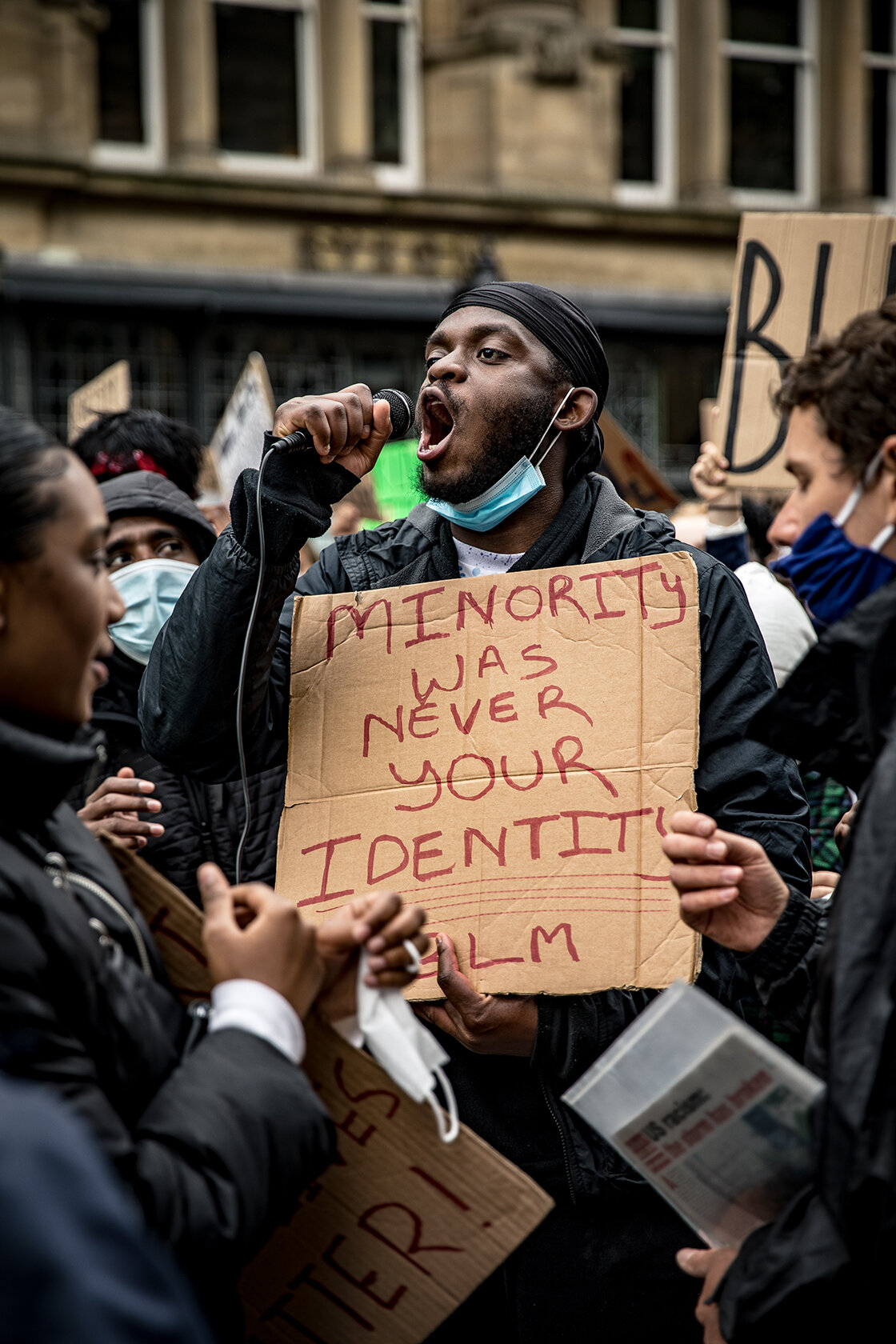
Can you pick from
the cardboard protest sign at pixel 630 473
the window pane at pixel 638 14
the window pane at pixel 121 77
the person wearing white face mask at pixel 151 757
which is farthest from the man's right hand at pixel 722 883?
the window pane at pixel 638 14

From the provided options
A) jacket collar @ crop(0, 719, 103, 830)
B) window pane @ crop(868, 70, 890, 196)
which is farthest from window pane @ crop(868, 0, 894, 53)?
jacket collar @ crop(0, 719, 103, 830)

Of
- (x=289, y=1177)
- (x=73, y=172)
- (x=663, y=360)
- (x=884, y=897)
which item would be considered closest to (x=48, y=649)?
(x=289, y=1177)

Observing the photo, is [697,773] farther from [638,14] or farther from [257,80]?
[638,14]

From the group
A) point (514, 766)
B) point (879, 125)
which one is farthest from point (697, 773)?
point (879, 125)

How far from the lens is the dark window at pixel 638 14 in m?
14.2

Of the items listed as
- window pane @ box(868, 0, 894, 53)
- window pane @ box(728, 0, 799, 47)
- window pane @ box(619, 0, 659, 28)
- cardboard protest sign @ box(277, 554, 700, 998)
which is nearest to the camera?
cardboard protest sign @ box(277, 554, 700, 998)

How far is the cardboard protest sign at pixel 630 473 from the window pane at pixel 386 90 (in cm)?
845

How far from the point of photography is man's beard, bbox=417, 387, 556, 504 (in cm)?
277

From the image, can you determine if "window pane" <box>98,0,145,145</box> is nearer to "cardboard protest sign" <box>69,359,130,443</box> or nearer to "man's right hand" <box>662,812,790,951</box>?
"cardboard protest sign" <box>69,359,130,443</box>

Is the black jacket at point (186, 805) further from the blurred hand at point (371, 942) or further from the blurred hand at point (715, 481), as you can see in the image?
the blurred hand at point (715, 481)

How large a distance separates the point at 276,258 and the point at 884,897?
12.0 m

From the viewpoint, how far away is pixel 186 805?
121 inches

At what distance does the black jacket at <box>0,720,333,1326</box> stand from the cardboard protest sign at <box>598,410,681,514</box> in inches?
181

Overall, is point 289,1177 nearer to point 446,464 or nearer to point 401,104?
point 446,464
